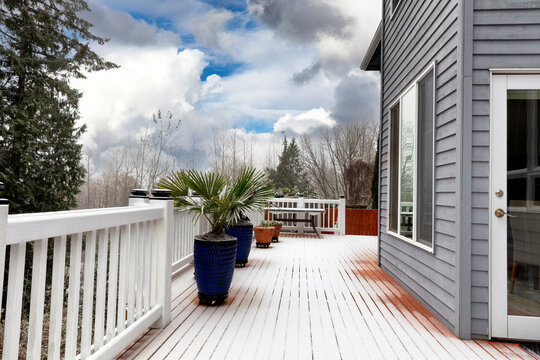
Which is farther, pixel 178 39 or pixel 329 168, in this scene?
pixel 178 39

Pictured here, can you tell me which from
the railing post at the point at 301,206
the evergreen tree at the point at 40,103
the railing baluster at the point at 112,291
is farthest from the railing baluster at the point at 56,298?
the evergreen tree at the point at 40,103

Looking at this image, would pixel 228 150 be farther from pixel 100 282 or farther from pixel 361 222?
pixel 100 282

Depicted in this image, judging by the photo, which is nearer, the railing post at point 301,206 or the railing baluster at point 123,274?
the railing baluster at point 123,274

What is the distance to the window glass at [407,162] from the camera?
12.3ft

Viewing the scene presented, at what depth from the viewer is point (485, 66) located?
263 centimetres

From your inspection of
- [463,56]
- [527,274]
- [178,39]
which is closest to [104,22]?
[178,39]

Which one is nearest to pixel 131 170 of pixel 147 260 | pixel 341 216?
pixel 341 216

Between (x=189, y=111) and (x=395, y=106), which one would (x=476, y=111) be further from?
(x=189, y=111)

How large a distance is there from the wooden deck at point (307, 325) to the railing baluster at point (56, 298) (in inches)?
27.8

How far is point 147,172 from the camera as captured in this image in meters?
12.4

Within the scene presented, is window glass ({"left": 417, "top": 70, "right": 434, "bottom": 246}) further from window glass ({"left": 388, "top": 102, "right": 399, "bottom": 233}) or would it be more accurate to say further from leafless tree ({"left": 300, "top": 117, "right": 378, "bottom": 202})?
leafless tree ({"left": 300, "top": 117, "right": 378, "bottom": 202})

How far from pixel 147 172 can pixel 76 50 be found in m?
4.65

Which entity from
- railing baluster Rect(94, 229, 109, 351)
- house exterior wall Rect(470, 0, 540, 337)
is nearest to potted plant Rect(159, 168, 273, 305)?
railing baluster Rect(94, 229, 109, 351)

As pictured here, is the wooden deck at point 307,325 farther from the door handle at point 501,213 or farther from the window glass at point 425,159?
the door handle at point 501,213
